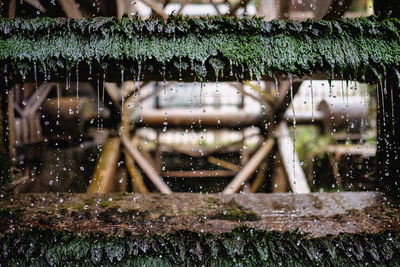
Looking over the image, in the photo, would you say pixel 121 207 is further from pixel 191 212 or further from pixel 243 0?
pixel 243 0

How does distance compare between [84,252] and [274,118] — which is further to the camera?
[274,118]

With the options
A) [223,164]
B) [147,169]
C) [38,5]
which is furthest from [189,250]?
[223,164]

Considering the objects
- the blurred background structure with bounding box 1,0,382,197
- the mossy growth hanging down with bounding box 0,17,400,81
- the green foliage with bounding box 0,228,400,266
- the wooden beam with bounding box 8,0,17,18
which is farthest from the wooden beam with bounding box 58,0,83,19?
the green foliage with bounding box 0,228,400,266

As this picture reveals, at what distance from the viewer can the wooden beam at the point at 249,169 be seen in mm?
3471

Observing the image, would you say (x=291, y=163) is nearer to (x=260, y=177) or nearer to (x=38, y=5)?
(x=260, y=177)

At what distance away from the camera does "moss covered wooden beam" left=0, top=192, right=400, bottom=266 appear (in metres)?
1.71

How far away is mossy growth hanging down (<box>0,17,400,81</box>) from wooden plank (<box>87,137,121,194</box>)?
1549mm

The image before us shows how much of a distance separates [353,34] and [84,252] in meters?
1.79

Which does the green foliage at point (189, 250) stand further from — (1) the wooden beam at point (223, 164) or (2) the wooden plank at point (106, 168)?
(1) the wooden beam at point (223, 164)

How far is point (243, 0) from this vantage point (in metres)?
3.97

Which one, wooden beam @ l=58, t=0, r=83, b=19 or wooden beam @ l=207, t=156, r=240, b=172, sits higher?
wooden beam @ l=58, t=0, r=83, b=19

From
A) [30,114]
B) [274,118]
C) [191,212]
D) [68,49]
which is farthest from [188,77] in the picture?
[30,114]

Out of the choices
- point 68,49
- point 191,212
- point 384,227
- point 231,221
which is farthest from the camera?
point 191,212

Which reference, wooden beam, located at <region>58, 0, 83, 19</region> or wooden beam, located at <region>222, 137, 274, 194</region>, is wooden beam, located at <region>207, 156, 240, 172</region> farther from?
wooden beam, located at <region>58, 0, 83, 19</region>
